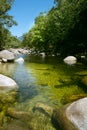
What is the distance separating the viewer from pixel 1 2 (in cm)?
4584

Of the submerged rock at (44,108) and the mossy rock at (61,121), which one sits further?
the submerged rock at (44,108)

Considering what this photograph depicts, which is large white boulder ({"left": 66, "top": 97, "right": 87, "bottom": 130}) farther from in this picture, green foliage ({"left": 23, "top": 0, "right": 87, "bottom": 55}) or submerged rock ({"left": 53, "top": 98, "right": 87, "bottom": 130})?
green foliage ({"left": 23, "top": 0, "right": 87, "bottom": 55})

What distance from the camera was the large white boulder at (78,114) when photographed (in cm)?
786

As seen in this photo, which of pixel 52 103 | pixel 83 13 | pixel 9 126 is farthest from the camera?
pixel 83 13

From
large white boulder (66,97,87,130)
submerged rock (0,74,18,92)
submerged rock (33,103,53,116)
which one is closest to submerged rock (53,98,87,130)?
large white boulder (66,97,87,130)

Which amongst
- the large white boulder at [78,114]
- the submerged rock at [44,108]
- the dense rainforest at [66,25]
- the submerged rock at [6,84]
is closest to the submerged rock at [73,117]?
the large white boulder at [78,114]

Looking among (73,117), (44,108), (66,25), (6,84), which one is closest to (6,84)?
(6,84)

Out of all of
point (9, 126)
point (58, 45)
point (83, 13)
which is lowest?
point (9, 126)

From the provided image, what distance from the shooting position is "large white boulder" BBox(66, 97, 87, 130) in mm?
7864

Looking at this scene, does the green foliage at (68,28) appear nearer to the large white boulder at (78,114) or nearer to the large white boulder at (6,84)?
the large white boulder at (6,84)

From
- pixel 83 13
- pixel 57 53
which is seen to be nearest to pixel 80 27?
pixel 83 13

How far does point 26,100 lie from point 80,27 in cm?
3246

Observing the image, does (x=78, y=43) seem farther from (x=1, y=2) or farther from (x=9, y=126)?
(x=9, y=126)

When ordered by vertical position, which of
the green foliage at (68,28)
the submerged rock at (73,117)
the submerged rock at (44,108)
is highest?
the green foliage at (68,28)
